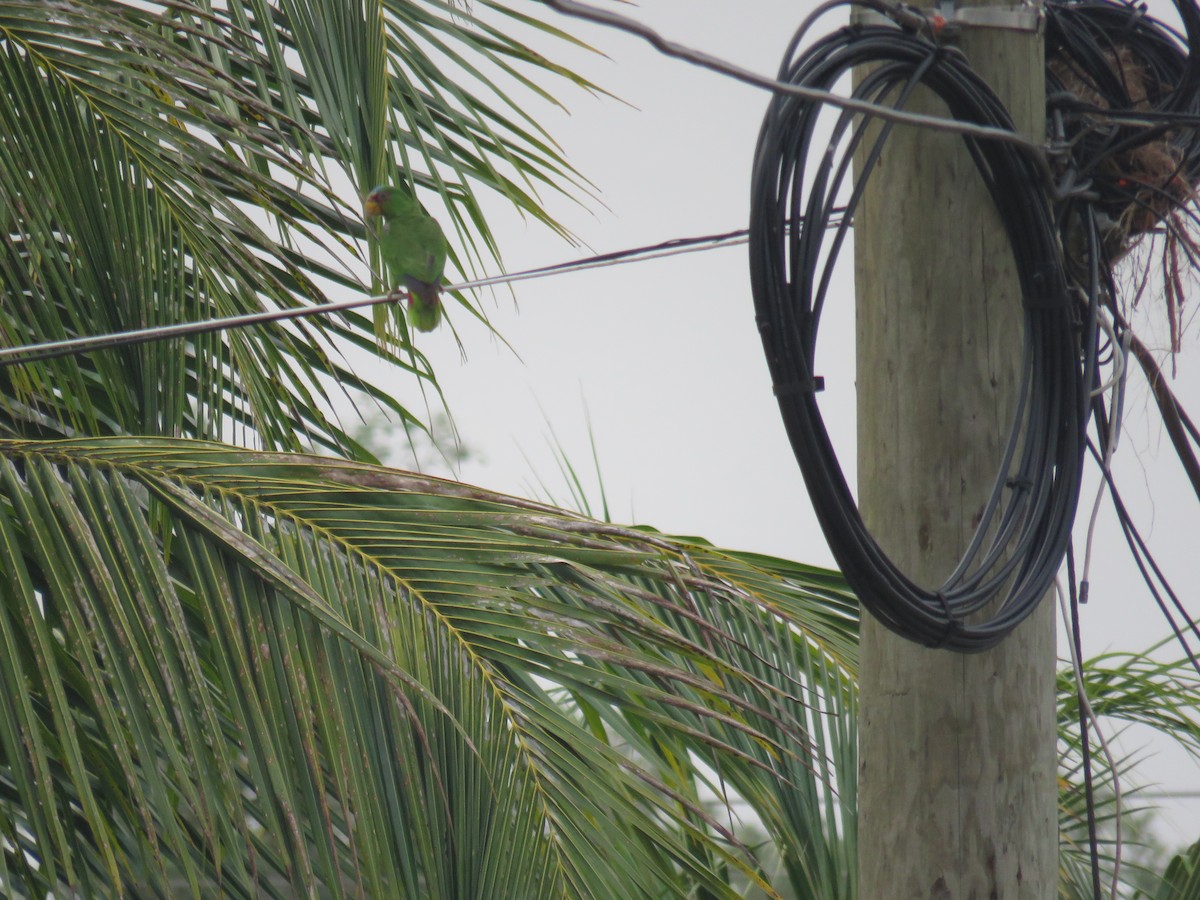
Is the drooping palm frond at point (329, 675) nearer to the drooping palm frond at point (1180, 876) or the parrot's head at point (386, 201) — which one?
the parrot's head at point (386, 201)

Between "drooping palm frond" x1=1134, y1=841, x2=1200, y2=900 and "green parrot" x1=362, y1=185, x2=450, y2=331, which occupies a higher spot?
"green parrot" x1=362, y1=185, x2=450, y2=331

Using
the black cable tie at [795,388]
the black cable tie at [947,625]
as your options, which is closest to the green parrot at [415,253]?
the black cable tie at [795,388]

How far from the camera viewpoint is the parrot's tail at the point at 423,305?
307 cm

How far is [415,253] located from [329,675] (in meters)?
1.66

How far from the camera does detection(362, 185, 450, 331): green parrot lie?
3076 millimetres

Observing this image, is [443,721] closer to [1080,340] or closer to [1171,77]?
[1080,340]

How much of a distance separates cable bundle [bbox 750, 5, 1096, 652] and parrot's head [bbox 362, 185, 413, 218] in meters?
1.24

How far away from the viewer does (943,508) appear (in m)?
1.81

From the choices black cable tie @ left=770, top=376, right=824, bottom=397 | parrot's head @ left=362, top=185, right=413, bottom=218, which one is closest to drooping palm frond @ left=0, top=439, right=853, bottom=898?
black cable tie @ left=770, top=376, right=824, bottom=397

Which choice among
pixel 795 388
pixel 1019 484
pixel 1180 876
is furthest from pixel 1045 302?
pixel 1180 876

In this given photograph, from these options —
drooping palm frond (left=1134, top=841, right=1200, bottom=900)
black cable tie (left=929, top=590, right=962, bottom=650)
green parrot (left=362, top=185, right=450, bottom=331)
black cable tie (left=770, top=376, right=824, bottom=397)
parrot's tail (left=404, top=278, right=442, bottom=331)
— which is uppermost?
green parrot (left=362, top=185, right=450, bottom=331)

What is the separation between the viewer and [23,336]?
265 cm

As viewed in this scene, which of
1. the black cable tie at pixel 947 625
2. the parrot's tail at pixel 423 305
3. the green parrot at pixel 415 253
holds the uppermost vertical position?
the green parrot at pixel 415 253

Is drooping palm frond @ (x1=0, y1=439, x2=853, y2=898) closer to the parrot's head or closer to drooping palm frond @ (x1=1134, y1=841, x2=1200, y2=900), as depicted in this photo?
the parrot's head
